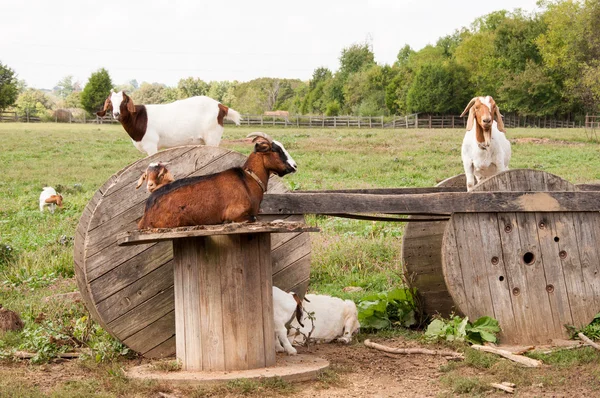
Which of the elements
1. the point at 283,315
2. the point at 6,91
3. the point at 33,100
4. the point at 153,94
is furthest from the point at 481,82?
the point at 283,315

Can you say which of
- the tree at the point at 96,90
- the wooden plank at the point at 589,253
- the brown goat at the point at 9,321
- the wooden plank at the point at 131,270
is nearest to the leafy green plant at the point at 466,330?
the wooden plank at the point at 589,253

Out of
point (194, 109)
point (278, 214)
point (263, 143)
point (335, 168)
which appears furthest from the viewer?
point (335, 168)

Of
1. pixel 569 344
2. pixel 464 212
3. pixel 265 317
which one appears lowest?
pixel 569 344

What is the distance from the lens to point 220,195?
6762 millimetres

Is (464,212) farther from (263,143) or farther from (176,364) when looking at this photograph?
→ (176,364)

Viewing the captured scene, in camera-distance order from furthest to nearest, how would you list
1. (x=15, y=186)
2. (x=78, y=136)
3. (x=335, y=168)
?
1. (x=78, y=136)
2. (x=335, y=168)
3. (x=15, y=186)

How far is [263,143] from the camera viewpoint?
6895mm

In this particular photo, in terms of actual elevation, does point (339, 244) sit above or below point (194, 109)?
below

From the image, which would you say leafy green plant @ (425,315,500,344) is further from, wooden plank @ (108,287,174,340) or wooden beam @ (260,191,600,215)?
wooden plank @ (108,287,174,340)

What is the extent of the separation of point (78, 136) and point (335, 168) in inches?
715

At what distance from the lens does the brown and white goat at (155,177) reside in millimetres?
7211

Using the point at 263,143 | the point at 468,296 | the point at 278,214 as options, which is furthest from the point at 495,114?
the point at 263,143

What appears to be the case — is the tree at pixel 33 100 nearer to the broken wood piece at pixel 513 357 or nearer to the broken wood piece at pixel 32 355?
the broken wood piece at pixel 32 355

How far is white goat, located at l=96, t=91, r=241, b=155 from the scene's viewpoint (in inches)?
346
